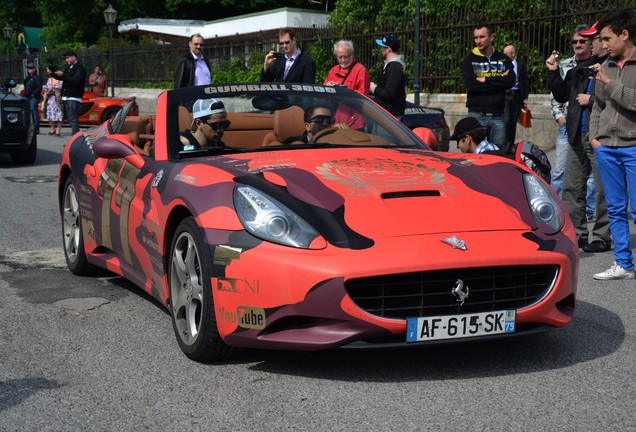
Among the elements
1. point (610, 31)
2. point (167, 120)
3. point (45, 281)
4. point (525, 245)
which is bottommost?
point (45, 281)

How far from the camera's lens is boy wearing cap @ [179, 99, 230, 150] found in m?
5.64

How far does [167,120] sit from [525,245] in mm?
2290

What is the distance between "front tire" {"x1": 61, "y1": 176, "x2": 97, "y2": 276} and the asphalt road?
825mm

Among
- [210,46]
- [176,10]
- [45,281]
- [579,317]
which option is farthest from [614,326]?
[176,10]

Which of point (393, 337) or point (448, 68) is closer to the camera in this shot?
point (393, 337)

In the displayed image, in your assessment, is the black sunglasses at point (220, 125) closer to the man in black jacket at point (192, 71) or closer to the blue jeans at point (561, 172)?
the blue jeans at point (561, 172)

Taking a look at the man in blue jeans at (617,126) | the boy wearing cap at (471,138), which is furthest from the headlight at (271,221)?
the boy wearing cap at (471,138)

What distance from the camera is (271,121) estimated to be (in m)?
5.98

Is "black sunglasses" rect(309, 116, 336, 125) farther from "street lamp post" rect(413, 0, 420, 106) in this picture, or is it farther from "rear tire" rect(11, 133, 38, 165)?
"street lamp post" rect(413, 0, 420, 106)

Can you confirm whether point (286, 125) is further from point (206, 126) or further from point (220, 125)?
point (206, 126)

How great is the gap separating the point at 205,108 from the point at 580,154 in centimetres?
390

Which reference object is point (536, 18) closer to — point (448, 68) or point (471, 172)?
point (448, 68)

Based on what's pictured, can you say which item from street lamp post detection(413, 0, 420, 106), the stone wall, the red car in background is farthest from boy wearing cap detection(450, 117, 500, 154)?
the red car in background

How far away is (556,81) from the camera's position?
8.84 m
